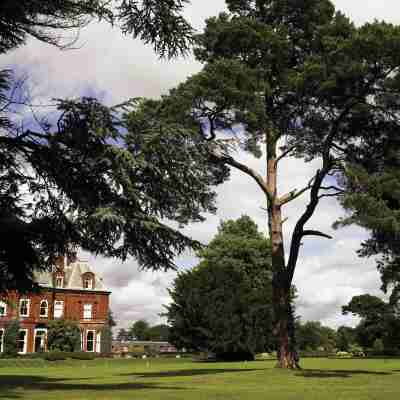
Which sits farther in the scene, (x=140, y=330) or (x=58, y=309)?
(x=140, y=330)

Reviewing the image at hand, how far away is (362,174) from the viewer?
21.2 m

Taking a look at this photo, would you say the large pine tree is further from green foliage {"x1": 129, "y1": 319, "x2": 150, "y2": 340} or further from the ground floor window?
green foliage {"x1": 129, "y1": 319, "x2": 150, "y2": 340}

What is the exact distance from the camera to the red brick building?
5719 centimetres

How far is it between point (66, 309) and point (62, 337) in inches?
232

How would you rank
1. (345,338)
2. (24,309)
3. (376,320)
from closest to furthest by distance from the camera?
(24,309), (376,320), (345,338)

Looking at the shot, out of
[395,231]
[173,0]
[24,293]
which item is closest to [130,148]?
[173,0]

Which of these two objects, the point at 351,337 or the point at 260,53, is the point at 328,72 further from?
the point at 351,337

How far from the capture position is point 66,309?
198ft

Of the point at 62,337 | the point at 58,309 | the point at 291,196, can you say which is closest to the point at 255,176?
the point at 291,196

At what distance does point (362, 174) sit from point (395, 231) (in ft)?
Answer: 12.1

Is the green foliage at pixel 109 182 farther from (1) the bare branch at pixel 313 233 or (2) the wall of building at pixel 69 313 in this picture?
(2) the wall of building at pixel 69 313

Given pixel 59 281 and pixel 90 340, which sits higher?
pixel 59 281

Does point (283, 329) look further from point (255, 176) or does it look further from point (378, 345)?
point (378, 345)

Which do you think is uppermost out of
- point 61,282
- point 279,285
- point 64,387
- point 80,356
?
point 61,282
